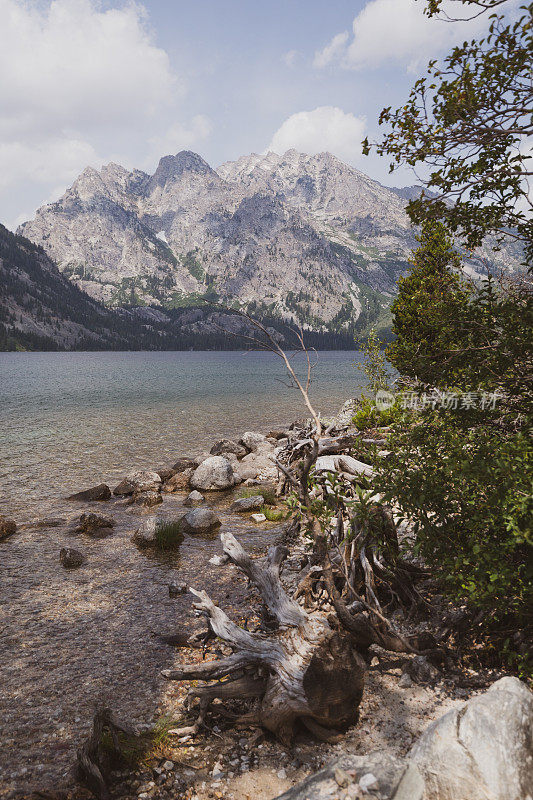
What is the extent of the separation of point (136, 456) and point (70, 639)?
1924 centimetres

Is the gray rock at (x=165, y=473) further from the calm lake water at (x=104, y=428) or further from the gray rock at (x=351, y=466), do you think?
the gray rock at (x=351, y=466)

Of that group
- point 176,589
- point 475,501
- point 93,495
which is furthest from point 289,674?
point 93,495

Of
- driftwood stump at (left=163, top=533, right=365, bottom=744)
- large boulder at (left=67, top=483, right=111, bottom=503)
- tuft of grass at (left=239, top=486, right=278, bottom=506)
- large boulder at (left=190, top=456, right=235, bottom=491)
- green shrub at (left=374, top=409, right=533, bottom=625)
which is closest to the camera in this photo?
green shrub at (left=374, top=409, right=533, bottom=625)

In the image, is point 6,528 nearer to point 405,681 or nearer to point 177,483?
point 177,483

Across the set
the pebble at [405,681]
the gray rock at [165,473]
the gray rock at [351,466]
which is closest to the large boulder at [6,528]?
the gray rock at [165,473]

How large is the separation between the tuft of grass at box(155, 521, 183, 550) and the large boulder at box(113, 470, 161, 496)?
20.8ft

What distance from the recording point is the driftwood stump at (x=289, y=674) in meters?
5.45

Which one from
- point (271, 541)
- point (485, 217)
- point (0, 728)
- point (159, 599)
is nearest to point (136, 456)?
point (271, 541)

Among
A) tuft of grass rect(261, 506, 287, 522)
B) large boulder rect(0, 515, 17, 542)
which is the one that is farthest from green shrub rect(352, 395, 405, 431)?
large boulder rect(0, 515, 17, 542)

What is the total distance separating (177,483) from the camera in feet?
70.3

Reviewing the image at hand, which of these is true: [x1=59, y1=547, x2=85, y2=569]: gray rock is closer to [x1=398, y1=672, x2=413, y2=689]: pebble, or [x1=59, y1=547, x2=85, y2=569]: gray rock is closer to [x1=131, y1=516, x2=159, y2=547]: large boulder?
[x1=131, y1=516, x2=159, y2=547]: large boulder

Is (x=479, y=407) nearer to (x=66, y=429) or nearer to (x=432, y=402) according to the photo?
(x=432, y=402)

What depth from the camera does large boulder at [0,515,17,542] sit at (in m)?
14.8

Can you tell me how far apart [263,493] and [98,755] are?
47.3 feet
